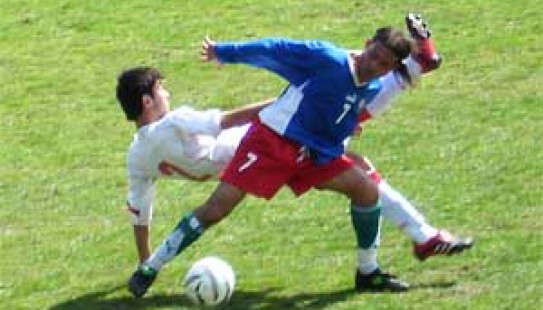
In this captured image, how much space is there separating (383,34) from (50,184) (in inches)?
147

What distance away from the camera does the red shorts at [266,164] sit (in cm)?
757

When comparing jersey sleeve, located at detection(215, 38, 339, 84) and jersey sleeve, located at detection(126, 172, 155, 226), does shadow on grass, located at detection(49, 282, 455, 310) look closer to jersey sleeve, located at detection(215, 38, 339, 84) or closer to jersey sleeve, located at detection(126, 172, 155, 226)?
jersey sleeve, located at detection(126, 172, 155, 226)

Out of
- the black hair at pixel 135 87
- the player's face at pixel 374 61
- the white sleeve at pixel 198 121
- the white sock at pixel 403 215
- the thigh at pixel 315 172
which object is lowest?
the white sock at pixel 403 215

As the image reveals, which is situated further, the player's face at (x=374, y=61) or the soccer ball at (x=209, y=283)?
the soccer ball at (x=209, y=283)

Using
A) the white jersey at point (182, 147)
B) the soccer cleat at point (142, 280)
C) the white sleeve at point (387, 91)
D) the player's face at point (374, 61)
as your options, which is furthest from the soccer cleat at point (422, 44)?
the soccer cleat at point (142, 280)

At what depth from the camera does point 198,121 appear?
7805mm

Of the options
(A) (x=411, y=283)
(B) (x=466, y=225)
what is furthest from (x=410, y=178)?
(A) (x=411, y=283)

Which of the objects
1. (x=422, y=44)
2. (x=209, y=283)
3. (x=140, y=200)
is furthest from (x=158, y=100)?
(x=422, y=44)

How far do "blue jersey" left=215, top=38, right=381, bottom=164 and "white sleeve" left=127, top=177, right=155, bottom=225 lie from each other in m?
0.88

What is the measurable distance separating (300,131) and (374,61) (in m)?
0.52

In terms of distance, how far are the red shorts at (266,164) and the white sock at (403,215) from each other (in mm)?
583

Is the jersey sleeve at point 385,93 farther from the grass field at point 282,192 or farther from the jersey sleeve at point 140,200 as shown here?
the jersey sleeve at point 140,200

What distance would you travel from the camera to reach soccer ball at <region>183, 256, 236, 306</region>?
7.50 meters

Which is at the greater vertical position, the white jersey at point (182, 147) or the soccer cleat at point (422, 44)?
the soccer cleat at point (422, 44)
